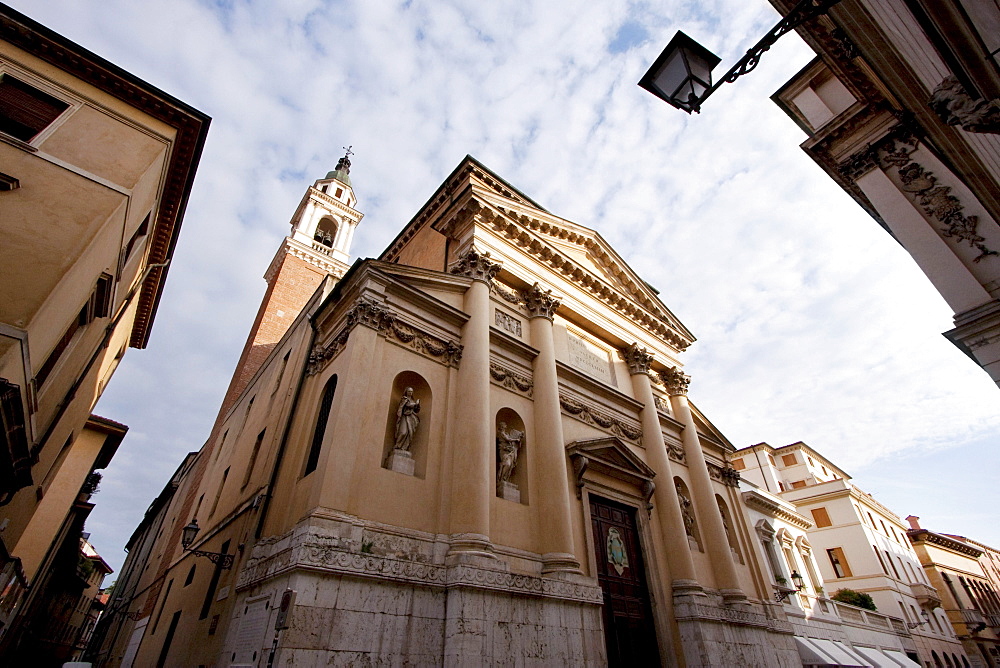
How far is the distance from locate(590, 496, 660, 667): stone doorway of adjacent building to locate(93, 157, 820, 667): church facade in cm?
6

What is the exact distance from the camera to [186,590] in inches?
478

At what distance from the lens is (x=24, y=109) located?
8000 millimetres

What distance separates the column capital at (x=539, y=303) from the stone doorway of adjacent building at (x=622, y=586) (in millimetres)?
4835

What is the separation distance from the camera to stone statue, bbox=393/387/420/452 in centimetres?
927

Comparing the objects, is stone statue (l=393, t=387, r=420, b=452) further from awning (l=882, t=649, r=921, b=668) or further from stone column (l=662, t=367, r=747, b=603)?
awning (l=882, t=649, r=921, b=668)

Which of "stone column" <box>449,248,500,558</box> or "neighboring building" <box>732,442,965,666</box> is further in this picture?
"neighboring building" <box>732,442,965,666</box>

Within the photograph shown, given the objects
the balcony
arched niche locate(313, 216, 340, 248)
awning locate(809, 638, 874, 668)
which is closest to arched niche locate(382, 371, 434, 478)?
awning locate(809, 638, 874, 668)

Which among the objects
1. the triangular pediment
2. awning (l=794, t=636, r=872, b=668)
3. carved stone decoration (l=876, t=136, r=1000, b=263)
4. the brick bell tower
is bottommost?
awning (l=794, t=636, r=872, b=668)

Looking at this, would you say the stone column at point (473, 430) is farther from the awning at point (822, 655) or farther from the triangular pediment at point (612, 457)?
the awning at point (822, 655)

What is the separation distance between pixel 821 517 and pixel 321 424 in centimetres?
3096

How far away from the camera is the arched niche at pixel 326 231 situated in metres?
32.5

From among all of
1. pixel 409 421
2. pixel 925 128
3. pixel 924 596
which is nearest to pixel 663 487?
pixel 409 421

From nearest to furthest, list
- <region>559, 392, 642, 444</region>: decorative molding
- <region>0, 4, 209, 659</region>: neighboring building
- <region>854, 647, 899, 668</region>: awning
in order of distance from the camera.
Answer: <region>0, 4, 209, 659</region>: neighboring building < <region>559, 392, 642, 444</region>: decorative molding < <region>854, 647, 899, 668</region>: awning

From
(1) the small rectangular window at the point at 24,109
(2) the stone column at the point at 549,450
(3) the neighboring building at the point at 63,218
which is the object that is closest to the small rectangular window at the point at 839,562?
(2) the stone column at the point at 549,450
